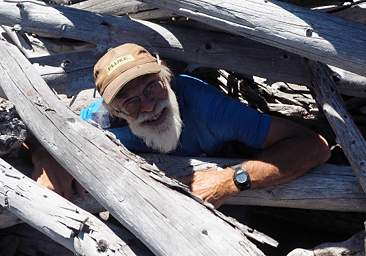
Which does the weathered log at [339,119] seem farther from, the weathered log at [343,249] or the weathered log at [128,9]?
the weathered log at [128,9]

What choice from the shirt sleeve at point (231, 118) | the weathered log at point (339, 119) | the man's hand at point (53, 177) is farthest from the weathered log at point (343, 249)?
the man's hand at point (53, 177)

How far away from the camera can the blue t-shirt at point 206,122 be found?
4.50 metres

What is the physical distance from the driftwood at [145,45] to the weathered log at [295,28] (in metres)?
0.56

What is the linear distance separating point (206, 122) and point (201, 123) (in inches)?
2.3

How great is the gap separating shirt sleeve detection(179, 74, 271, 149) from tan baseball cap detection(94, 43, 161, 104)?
1.22 ft

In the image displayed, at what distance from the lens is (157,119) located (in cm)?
457

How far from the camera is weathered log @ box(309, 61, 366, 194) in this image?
425 centimetres

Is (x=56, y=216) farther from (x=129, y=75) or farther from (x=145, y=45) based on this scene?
(x=145, y=45)

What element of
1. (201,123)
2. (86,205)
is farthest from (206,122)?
(86,205)

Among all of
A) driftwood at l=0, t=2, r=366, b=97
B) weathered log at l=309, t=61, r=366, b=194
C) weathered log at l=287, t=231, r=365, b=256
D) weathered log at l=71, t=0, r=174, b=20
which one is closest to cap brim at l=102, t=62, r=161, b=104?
driftwood at l=0, t=2, r=366, b=97

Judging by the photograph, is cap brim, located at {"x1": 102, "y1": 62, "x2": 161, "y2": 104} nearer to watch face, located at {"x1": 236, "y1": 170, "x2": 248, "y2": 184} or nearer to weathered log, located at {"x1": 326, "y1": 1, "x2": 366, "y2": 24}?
watch face, located at {"x1": 236, "y1": 170, "x2": 248, "y2": 184}

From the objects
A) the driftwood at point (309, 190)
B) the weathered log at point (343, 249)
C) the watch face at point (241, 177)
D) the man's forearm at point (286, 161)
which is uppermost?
the man's forearm at point (286, 161)

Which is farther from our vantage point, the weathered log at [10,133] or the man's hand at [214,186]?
the weathered log at [10,133]

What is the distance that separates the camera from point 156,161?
4.74m
